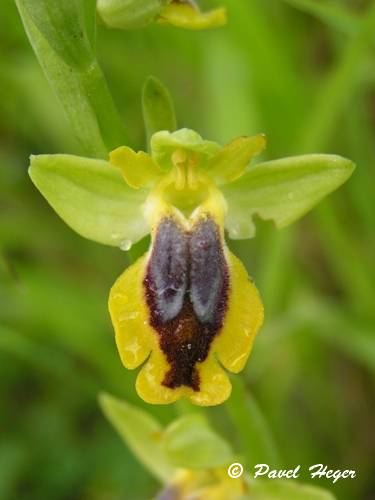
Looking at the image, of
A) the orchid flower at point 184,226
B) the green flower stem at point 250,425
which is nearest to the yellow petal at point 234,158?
the orchid flower at point 184,226

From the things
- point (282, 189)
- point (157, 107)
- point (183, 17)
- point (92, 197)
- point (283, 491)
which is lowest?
point (283, 491)

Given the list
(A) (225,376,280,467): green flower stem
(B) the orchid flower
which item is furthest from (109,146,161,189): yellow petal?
(A) (225,376,280,467): green flower stem

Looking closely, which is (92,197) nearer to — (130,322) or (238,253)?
(130,322)

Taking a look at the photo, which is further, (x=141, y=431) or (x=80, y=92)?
(x=141, y=431)

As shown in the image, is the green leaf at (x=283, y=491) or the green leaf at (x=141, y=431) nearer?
the green leaf at (x=283, y=491)

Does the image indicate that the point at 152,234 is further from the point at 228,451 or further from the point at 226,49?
the point at 226,49

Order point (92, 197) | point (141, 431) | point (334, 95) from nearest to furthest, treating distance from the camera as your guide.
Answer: point (92, 197), point (141, 431), point (334, 95)

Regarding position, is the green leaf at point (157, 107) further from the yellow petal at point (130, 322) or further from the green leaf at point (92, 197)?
the yellow petal at point (130, 322)

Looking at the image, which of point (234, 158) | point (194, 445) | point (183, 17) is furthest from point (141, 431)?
point (183, 17)
